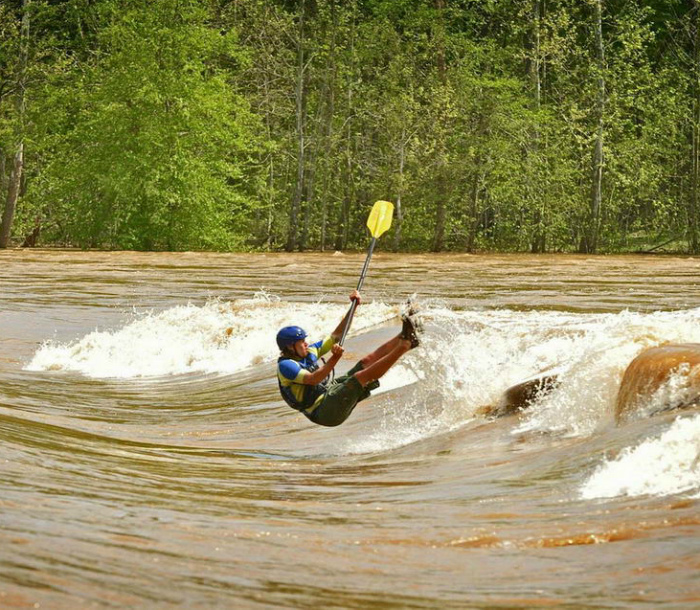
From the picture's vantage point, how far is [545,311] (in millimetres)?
14680

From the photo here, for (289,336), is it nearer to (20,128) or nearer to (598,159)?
(598,159)

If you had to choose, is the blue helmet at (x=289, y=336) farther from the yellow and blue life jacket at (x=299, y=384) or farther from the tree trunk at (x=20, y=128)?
the tree trunk at (x=20, y=128)

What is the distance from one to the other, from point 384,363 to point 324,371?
419mm

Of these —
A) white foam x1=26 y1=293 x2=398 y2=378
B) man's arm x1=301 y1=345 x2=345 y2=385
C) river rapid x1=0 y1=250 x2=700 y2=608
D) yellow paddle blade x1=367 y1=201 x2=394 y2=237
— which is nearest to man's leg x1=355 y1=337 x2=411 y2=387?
man's arm x1=301 y1=345 x2=345 y2=385

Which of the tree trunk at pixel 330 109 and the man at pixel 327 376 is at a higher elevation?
the tree trunk at pixel 330 109

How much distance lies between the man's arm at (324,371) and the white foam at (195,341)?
591cm

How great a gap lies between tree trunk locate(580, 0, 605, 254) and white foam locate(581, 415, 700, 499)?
1039 inches

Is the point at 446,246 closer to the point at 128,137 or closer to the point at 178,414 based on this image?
the point at 128,137

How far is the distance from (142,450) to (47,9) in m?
27.1

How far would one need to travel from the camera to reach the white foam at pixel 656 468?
17.6 ft

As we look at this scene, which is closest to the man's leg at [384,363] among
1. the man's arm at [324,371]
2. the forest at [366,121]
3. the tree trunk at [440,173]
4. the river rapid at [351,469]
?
the man's arm at [324,371]

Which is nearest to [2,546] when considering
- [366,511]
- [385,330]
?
[366,511]

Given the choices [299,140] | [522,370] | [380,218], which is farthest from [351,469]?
[299,140]

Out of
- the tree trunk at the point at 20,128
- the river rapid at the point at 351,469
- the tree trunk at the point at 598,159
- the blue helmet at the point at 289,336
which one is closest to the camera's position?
the river rapid at the point at 351,469
